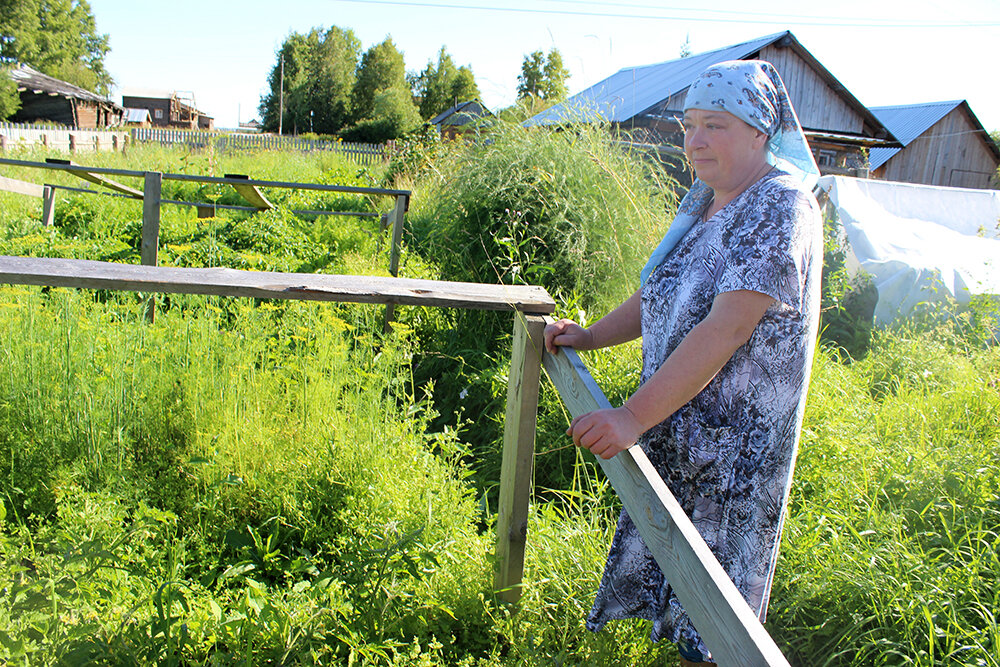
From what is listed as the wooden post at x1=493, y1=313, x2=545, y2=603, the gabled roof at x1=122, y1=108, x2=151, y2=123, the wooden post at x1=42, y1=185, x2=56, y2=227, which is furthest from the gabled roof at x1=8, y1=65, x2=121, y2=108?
the wooden post at x1=493, y1=313, x2=545, y2=603

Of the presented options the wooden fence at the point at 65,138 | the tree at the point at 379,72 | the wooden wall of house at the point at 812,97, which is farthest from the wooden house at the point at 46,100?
the wooden wall of house at the point at 812,97

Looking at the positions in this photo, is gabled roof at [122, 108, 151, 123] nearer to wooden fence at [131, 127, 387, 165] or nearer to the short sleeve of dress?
wooden fence at [131, 127, 387, 165]

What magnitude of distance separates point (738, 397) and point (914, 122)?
3189cm

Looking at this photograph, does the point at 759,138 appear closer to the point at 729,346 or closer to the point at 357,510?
the point at 729,346

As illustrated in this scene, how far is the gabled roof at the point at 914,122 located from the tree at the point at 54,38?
58.7 m

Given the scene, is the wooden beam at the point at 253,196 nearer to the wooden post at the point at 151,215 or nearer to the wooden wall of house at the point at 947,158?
the wooden post at the point at 151,215

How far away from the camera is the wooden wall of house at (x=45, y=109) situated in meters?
42.1

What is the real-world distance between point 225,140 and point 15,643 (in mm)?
24704

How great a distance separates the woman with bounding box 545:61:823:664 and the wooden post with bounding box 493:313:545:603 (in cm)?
41

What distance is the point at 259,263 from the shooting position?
555cm

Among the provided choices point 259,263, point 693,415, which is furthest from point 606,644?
point 259,263

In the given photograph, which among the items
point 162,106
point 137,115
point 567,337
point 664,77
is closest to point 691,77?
point 664,77

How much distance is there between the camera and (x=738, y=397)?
1.39 m

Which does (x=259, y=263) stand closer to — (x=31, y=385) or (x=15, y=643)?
(x=31, y=385)
